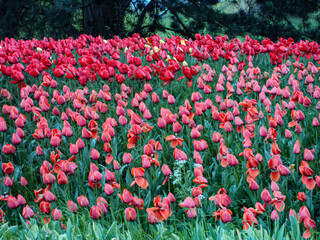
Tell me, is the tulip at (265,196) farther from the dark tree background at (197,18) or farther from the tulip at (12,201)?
the dark tree background at (197,18)

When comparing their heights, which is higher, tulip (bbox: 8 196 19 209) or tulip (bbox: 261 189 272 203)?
tulip (bbox: 261 189 272 203)

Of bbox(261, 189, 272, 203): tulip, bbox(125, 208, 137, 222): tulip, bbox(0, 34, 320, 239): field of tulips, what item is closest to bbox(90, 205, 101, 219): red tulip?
bbox(0, 34, 320, 239): field of tulips

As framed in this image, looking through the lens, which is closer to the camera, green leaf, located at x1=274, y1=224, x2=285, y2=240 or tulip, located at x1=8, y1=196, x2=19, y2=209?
green leaf, located at x1=274, y1=224, x2=285, y2=240

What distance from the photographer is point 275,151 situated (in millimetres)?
2660

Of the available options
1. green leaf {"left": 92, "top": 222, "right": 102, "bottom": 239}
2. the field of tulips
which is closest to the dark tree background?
the field of tulips

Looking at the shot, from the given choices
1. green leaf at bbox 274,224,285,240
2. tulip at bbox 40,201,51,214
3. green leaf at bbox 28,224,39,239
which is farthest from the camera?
tulip at bbox 40,201,51,214

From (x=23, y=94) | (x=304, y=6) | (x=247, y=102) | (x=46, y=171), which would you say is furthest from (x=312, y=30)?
(x=46, y=171)

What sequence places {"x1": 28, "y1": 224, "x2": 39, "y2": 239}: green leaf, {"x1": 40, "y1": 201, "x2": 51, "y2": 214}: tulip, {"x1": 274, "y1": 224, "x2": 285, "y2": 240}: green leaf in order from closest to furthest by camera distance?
{"x1": 274, "y1": 224, "x2": 285, "y2": 240}: green leaf < {"x1": 28, "y1": 224, "x2": 39, "y2": 239}: green leaf < {"x1": 40, "y1": 201, "x2": 51, "y2": 214}: tulip

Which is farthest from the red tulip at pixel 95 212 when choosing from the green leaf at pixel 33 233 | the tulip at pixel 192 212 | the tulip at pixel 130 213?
the tulip at pixel 192 212

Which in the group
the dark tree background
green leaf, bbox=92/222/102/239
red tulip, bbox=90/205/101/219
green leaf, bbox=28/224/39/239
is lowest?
green leaf, bbox=28/224/39/239

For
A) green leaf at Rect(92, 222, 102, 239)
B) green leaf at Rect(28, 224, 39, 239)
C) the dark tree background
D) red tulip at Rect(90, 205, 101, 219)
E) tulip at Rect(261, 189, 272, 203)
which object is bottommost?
green leaf at Rect(28, 224, 39, 239)

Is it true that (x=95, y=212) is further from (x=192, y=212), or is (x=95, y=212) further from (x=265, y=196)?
(x=265, y=196)

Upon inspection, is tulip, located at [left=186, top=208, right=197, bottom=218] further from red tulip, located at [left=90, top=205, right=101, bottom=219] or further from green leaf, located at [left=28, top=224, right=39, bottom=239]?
green leaf, located at [left=28, top=224, right=39, bottom=239]

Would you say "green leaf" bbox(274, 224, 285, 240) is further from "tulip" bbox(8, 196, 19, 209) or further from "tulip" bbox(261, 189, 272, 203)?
"tulip" bbox(8, 196, 19, 209)
